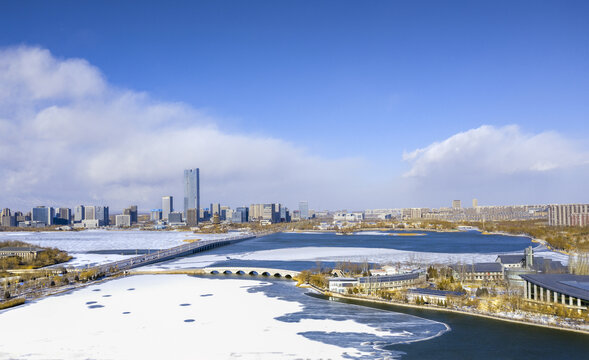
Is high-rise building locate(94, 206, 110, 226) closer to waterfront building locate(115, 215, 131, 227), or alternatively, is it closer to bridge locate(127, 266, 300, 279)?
waterfront building locate(115, 215, 131, 227)

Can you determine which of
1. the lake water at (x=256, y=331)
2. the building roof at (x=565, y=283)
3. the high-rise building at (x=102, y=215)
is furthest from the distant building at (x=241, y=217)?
the building roof at (x=565, y=283)

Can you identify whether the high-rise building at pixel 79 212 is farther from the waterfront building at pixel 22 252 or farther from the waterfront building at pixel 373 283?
the waterfront building at pixel 373 283

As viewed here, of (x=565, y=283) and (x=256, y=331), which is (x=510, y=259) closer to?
(x=565, y=283)

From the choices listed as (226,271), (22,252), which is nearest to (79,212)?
(22,252)

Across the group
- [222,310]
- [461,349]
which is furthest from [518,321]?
[222,310]

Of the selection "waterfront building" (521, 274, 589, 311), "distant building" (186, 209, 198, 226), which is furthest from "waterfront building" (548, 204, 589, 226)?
"distant building" (186, 209, 198, 226)

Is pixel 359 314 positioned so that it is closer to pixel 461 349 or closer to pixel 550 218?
pixel 461 349
